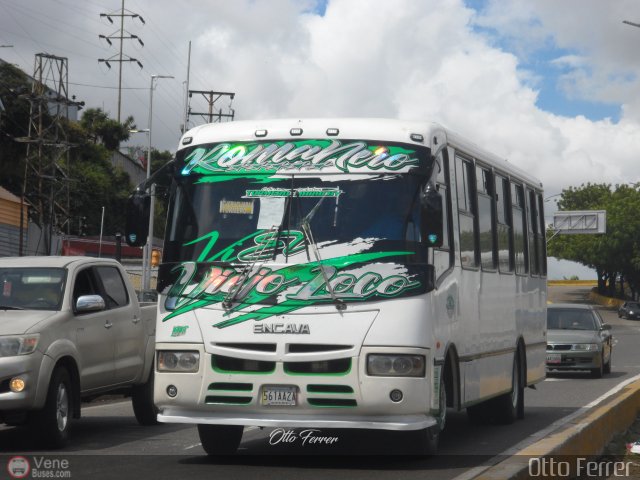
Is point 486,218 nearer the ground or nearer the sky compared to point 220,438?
nearer the sky

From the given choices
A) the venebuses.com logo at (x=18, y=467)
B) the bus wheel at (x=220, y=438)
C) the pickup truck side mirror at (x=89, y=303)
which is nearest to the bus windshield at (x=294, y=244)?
the bus wheel at (x=220, y=438)

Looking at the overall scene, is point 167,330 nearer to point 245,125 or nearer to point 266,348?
point 266,348

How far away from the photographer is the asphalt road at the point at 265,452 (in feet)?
33.3

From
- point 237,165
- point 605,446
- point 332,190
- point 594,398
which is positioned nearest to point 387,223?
point 332,190

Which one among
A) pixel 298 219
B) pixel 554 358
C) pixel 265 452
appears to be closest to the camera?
pixel 298 219

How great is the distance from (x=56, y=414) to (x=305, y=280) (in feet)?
10.2

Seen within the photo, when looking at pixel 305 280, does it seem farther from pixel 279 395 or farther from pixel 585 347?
pixel 585 347

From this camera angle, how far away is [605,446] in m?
11.8

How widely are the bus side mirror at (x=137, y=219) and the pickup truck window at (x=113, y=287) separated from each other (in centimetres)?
291

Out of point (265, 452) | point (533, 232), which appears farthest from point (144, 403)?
point (533, 232)

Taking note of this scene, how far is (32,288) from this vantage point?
1273 centimetres

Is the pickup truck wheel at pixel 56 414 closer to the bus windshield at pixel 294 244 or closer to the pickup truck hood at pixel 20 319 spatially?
the pickup truck hood at pixel 20 319

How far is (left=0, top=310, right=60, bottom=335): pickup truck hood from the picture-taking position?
37.9 ft

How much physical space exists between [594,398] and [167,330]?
1085cm
